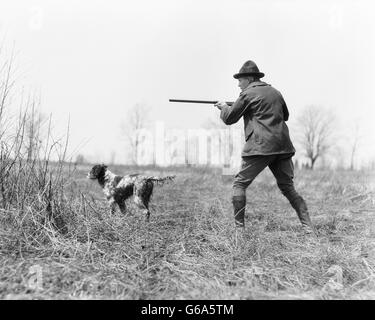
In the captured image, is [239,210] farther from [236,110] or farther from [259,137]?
[236,110]

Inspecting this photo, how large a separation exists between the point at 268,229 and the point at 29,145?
2.98 m

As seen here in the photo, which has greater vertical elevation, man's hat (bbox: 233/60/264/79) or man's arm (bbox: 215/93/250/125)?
man's hat (bbox: 233/60/264/79)

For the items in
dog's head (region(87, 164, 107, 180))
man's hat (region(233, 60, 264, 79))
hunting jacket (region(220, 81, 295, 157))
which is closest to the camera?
hunting jacket (region(220, 81, 295, 157))

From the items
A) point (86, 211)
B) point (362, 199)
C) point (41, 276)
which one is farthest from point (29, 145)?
point (362, 199)

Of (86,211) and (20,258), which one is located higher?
(86,211)

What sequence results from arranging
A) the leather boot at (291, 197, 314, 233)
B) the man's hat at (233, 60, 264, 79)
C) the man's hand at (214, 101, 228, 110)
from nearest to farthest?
1. the leather boot at (291, 197, 314, 233)
2. the man's hat at (233, 60, 264, 79)
3. the man's hand at (214, 101, 228, 110)

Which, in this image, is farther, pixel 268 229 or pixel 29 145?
pixel 268 229

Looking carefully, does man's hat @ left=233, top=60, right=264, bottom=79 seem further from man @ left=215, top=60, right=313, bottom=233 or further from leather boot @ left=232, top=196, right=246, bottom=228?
leather boot @ left=232, top=196, right=246, bottom=228

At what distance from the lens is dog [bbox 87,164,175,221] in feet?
19.8

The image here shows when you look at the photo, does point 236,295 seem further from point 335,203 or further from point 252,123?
point 335,203

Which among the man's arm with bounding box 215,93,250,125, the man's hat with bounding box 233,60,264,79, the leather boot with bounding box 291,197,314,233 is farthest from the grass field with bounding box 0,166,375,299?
the man's hat with bounding box 233,60,264,79
